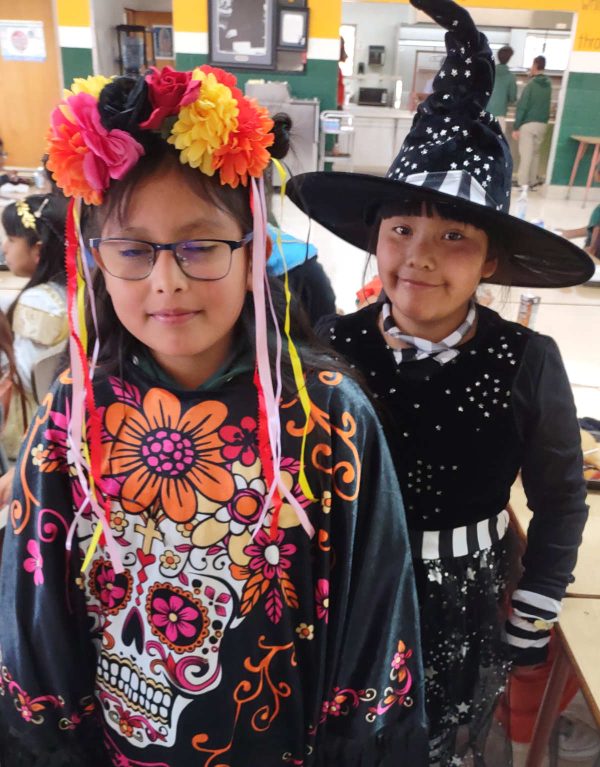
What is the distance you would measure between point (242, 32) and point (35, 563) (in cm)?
708

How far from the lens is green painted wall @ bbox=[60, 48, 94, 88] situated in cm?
757

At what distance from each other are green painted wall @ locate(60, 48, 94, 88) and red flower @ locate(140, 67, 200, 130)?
7918 mm

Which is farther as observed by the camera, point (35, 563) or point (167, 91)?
point (35, 563)

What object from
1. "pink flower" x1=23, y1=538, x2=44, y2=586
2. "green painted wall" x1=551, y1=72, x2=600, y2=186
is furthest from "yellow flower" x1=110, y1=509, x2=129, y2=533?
"green painted wall" x1=551, y1=72, x2=600, y2=186

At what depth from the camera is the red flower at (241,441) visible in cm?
87

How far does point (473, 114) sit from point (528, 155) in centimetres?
840

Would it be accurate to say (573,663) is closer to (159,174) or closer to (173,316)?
(173,316)

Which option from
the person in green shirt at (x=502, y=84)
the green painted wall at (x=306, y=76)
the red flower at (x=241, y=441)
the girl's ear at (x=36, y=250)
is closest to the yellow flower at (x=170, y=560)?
the red flower at (x=241, y=441)

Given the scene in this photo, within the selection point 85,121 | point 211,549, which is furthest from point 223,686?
point 85,121

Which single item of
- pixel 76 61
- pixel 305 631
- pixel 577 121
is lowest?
pixel 305 631

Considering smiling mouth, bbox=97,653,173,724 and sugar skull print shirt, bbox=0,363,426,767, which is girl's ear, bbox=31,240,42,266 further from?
smiling mouth, bbox=97,653,173,724

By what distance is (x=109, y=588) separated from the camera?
0.90 meters

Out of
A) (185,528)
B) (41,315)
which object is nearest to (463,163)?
(185,528)

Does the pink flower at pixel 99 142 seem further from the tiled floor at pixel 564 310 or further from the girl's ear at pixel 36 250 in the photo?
the girl's ear at pixel 36 250
